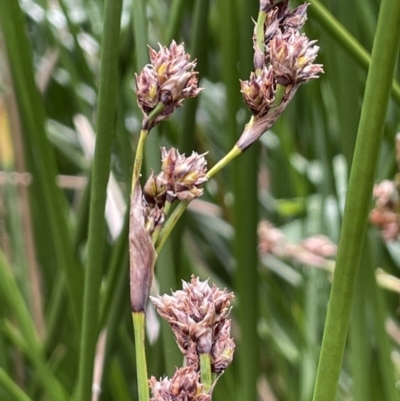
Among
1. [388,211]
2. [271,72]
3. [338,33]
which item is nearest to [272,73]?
[271,72]

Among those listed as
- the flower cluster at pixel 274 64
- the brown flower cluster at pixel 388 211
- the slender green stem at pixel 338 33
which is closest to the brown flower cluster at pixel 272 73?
the flower cluster at pixel 274 64

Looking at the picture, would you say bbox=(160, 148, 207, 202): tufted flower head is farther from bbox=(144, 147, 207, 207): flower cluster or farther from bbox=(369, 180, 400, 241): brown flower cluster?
bbox=(369, 180, 400, 241): brown flower cluster

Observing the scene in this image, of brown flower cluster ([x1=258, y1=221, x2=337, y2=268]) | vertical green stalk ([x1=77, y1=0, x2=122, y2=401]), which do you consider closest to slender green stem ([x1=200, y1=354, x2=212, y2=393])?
vertical green stalk ([x1=77, y1=0, x2=122, y2=401])

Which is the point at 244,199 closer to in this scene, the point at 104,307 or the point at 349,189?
the point at 104,307

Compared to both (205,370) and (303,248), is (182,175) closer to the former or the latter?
(205,370)

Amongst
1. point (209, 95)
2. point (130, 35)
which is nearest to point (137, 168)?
point (130, 35)

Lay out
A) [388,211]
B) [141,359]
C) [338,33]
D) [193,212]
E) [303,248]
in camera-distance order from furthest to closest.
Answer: [193,212] → [303,248] → [388,211] → [338,33] → [141,359]
